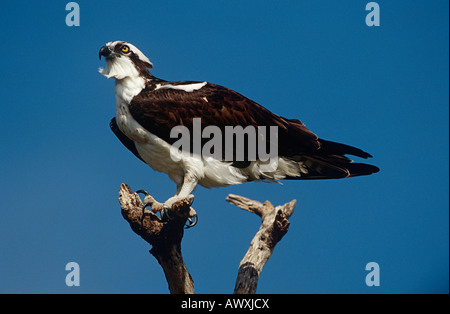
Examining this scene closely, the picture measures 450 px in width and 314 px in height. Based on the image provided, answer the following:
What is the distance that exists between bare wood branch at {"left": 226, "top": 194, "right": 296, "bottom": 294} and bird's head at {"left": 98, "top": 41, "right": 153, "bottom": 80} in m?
2.31

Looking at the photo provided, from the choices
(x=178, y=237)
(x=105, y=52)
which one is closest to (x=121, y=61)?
(x=105, y=52)

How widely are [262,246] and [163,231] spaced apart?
1308 millimetres

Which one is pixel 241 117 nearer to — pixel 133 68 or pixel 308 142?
pixel 308 142

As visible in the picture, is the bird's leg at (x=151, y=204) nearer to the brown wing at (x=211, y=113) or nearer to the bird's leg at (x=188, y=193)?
the bird's leg at (x=188, y=193)

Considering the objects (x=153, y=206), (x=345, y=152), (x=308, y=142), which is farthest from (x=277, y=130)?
(x=153, y=206)

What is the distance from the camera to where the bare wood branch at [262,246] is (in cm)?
660

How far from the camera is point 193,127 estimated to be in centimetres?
632

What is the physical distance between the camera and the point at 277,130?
21.6 feet

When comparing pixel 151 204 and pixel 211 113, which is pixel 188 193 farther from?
pixel 211 113

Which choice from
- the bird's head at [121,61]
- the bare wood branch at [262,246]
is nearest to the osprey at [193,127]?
the bird's head at [121,61]

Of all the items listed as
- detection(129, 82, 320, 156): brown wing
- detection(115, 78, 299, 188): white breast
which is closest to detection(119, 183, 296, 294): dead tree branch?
detection(115, 78, 299, 188): white breast

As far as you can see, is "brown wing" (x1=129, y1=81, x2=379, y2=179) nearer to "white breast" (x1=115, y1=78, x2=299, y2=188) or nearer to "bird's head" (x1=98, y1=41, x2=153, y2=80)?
"white breast" (x1=115, y1=78, x2=299, y2=188)

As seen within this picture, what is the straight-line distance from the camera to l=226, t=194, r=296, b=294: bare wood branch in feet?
21.6

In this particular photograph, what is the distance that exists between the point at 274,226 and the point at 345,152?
4.04 ft
